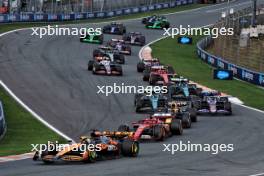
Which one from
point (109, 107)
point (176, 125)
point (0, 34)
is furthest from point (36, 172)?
point (0, 34)

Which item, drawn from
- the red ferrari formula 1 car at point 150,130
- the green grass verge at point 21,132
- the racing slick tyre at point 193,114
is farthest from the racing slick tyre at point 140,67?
the red ferrari formula 1 car at point 150,130

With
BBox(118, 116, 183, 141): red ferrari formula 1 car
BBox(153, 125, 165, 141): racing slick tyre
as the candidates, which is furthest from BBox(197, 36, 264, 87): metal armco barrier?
BBox(153, 125, 165, 141): racing slick tyre

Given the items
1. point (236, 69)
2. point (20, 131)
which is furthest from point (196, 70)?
point (20, 131)

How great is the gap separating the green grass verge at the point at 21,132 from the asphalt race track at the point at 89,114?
30.4 inches

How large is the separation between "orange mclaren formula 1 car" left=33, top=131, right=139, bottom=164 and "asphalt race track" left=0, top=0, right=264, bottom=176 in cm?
26

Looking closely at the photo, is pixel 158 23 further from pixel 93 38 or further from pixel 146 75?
pixel 146 75

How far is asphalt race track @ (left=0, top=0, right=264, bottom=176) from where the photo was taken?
22.1 meters

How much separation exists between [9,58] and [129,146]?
29.1 meters

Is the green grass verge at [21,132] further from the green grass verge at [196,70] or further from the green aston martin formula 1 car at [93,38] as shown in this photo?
the green aston martin formula 1 car at [93,38]

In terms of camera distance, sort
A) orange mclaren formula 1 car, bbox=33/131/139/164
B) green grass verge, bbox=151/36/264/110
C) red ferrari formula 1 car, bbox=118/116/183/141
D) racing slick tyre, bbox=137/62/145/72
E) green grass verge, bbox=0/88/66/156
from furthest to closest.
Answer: racing slick tyre, bbox=137/62/145/72 < green grass verge, bbox=151/36/264/110 < red ferrari formula 1 car, bbox=118/116/183/141 < green grass verge, bbox=0/88/66/156 < orange mclaren formula 1 car, bbox=33/131/139/164

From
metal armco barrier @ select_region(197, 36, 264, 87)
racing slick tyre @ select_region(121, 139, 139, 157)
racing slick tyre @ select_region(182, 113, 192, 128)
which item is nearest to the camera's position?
racing slick tyre @ select_region(121, 139, 139, 157)

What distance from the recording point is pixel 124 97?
40.7 meters

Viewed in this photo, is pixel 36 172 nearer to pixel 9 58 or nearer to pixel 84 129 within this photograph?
pixel 84 129

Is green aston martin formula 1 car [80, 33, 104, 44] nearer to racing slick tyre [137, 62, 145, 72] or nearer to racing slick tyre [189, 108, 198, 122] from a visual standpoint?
racing slick tyre [137, 62, 145, 72]
